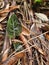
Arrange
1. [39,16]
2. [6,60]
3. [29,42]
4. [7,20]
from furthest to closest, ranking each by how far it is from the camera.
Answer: [39,16], [7,20], [29,42], [6,60]

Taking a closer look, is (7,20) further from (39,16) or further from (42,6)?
(42,6)

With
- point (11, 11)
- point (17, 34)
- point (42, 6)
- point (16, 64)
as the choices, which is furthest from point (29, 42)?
point (42, 6)

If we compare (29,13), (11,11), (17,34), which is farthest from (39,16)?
(17,34)

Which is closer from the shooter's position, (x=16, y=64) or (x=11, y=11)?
(x=16, y=64)

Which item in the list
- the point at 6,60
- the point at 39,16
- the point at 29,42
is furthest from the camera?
the point at 39,16

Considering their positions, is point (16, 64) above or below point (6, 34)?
below

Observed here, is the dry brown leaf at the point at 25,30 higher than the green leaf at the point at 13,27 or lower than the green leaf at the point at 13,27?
lower

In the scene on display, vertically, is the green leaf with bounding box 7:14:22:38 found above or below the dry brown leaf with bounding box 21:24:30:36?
above
